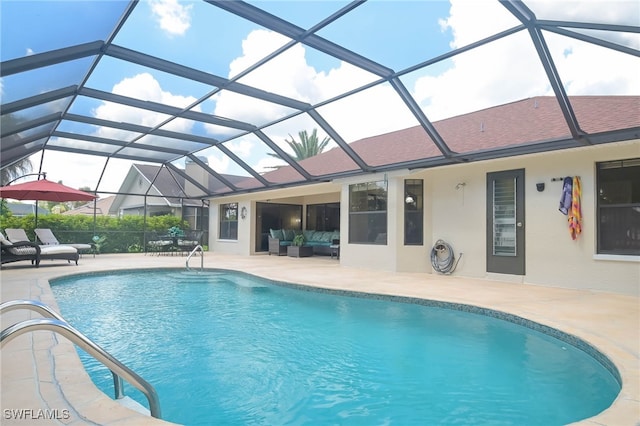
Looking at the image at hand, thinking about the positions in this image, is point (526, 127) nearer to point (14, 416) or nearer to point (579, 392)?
point (579, 392)

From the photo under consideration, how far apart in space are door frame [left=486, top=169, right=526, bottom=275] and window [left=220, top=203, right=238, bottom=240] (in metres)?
11.1

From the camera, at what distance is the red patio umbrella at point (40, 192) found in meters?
9.66

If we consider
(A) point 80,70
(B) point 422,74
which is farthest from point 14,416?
(B) point 422,74

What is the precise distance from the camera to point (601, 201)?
266 inches

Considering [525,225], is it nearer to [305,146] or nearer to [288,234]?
[288,234]

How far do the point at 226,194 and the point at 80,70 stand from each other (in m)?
9.63

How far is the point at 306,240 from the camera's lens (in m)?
15.1

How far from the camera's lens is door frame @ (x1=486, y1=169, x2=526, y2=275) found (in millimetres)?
7816

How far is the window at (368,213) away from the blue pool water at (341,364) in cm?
386

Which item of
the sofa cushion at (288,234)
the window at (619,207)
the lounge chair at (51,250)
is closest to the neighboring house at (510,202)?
the window at (619,207)

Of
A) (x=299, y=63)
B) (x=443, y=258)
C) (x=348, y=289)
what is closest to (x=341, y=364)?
(x=348, y=289)

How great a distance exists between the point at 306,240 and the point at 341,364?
11.2 metres

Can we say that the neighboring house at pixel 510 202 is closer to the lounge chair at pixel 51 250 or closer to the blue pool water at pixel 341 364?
the blue pool water at pixel 341 364

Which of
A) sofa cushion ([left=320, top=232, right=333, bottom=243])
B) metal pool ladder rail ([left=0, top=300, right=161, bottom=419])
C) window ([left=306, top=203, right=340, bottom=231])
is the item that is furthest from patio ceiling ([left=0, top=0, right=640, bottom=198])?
window ([left=306, top=203, right=340, bottom=231])
